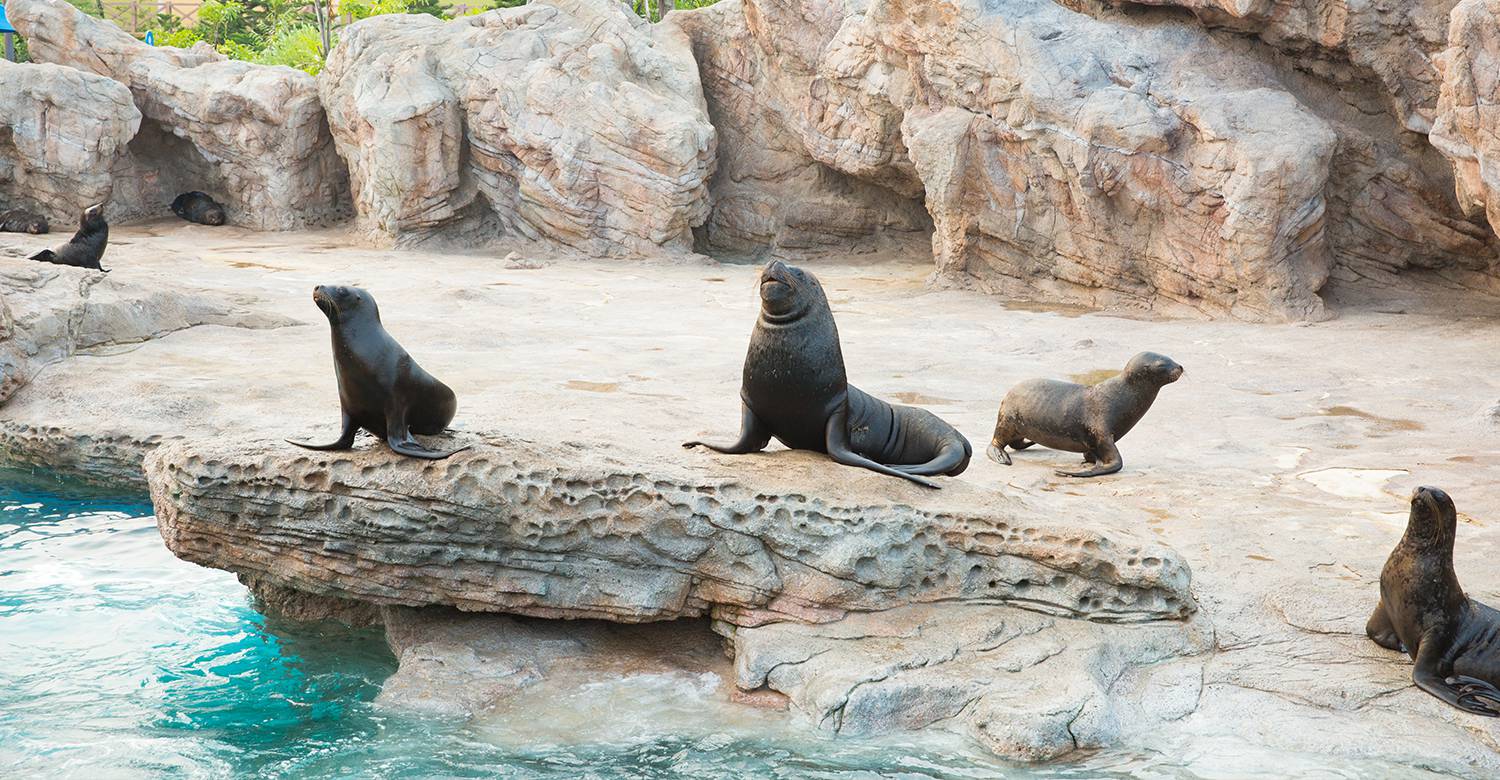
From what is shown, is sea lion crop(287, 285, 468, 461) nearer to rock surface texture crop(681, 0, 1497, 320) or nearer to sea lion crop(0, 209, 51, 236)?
rock surface texture crop(681, 0, 1497, 320)

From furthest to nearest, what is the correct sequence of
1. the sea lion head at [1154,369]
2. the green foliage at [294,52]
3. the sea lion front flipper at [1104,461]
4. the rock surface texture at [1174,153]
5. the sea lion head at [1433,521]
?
1. the green foliage at [294,52]
2. the rock surface texture at [1174,153]
3. the sea lion head at [1154,369]
4. the sea lion front flipper at [1104,461]
5. the sea lion head at [1433,521]

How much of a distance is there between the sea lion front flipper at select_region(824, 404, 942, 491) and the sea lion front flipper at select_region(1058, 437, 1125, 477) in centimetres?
146

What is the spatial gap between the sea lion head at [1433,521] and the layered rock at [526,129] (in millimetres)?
11239

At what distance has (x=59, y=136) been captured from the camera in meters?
15.4

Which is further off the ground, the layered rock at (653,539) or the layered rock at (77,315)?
the layered rock at (653,539)

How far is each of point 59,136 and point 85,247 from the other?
4723 mm

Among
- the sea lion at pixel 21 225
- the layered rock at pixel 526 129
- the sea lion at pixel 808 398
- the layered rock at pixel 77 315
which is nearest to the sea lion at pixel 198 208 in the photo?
the sea lion at pixel 21 225

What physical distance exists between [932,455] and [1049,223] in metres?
7.67

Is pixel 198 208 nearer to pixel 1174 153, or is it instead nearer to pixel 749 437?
pixel 1174 153

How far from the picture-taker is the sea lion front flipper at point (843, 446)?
4.94 m

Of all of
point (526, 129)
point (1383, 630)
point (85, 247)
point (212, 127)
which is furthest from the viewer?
point (212, 127)

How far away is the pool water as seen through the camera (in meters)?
4.05

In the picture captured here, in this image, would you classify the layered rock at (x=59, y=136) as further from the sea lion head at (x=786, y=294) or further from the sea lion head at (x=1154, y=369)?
the sea lion head at (x=1154, y=369)

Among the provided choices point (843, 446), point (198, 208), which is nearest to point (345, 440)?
point (843, 446)
